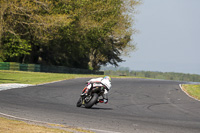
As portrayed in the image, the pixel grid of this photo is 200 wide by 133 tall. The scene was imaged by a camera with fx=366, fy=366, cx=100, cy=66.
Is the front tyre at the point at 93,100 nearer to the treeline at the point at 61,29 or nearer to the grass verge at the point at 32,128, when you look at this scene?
the grass verge at the point at 32,128

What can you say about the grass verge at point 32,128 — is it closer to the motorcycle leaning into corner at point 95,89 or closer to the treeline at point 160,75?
the motorcycle leaning into corner at point 95,89

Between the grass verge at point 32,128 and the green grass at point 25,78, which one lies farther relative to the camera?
the green grass at point 25,78

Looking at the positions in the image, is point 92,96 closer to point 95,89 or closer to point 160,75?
point 95,89

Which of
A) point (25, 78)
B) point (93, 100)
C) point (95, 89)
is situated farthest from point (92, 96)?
point (25, 78)

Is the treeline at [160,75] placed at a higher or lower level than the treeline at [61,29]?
lower

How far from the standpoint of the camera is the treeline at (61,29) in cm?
4481

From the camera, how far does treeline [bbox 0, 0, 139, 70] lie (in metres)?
44.8

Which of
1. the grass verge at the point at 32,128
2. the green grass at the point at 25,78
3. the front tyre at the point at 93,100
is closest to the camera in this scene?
the grass verge at the point at 32,128

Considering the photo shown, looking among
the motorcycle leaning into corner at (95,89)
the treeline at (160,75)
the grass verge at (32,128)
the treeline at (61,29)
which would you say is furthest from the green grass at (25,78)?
the treeline at (160,75)

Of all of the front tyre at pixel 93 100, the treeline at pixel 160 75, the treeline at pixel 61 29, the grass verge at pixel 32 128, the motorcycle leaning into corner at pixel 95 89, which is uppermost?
the treeline at pixel 61 29

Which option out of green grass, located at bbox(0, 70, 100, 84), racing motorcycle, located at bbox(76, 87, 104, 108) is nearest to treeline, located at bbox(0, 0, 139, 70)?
green grass, located at bbox(0, 70, 100, 84)

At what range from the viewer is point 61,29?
171 ft

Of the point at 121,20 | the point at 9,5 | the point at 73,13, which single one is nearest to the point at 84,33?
the point at 73,13

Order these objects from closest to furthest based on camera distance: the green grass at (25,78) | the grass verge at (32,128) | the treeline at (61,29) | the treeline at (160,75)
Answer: the grass verge at (32,128) → the green grass at (25,78) → the treeline at (61,29) → the treeline at (160,75)
